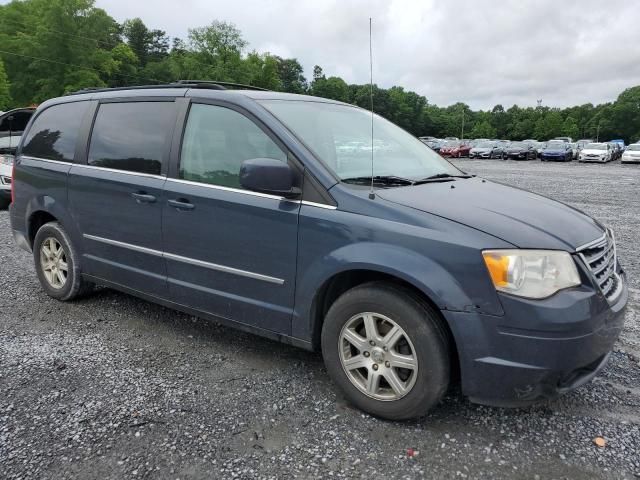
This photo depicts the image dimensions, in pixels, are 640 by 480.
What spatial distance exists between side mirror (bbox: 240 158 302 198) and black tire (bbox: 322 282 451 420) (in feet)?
2.36

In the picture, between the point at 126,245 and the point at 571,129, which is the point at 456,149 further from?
the point at 571,129

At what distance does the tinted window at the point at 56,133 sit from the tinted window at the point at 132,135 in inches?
12.1

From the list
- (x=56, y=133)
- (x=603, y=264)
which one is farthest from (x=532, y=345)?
(x=56, y=133)

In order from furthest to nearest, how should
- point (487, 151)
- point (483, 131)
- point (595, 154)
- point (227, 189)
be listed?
point (483, 131), point (487, 151), point (595, 154), point (227, 189)

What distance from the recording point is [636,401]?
120 inches

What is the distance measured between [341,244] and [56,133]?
3.20 metres

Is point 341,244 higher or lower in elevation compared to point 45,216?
higher

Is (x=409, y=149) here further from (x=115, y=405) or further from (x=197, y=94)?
(x=115, y=405)

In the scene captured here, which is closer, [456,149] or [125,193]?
[125,193]

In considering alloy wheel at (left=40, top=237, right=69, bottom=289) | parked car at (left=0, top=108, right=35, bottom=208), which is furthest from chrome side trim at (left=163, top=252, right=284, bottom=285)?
parked car at (left=0, top=108, right=35, bottom=208)

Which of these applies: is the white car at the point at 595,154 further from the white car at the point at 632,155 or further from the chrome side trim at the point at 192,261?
the chrome side trim at the point at 192,261

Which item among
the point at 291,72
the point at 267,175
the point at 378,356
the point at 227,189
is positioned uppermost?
the point at 291,72

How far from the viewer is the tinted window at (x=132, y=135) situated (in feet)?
12.1

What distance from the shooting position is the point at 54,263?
4.66m
